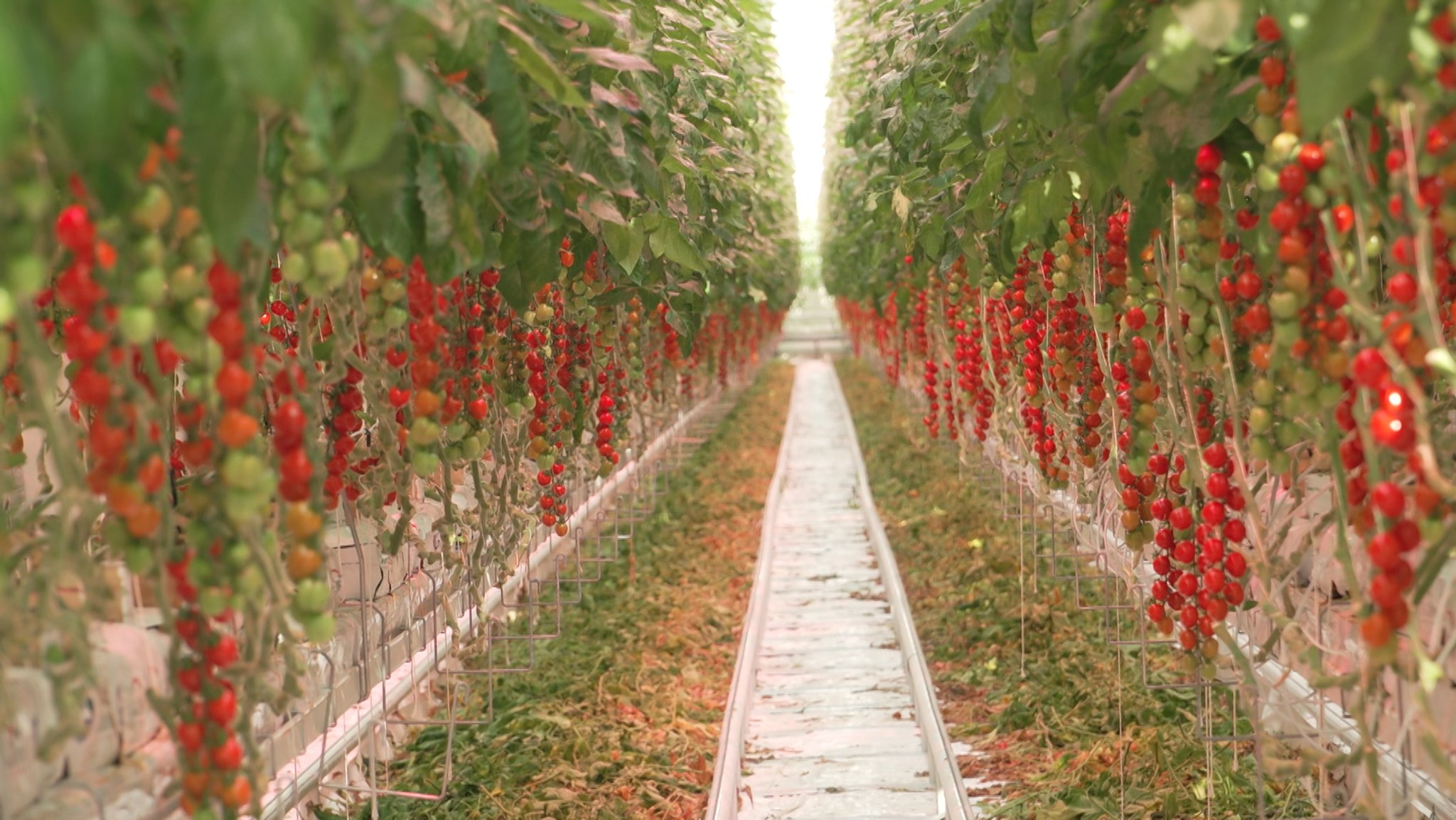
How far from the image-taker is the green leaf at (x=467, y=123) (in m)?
1.50

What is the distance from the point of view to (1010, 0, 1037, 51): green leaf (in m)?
1.86

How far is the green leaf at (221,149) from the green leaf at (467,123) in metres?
0.31

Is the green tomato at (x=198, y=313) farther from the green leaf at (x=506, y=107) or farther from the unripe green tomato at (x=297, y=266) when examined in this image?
the green leaf at (x=506, y=107)

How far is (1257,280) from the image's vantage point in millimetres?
1772

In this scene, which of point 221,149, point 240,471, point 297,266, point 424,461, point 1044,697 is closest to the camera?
point 221,149

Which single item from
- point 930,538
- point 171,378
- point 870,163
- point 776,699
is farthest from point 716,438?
point 171,378

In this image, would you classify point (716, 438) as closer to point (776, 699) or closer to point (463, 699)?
point (776, 699)

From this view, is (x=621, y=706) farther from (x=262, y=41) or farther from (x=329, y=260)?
(x=262, y=41)

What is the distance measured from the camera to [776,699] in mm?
5184

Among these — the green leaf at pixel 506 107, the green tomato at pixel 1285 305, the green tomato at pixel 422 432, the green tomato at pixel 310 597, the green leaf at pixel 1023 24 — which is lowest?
the green tomato at pixel 310 597

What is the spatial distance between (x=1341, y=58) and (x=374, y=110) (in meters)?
0.92

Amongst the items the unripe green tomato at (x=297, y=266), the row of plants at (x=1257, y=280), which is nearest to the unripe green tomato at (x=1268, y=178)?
the row of plants at (x=1257, y=280)

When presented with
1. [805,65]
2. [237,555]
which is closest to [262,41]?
[237,555]

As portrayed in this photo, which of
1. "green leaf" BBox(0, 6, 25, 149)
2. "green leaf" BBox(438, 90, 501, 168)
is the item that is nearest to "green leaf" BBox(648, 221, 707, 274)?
"green leaf" BBox(438, 90, 501, 168)
